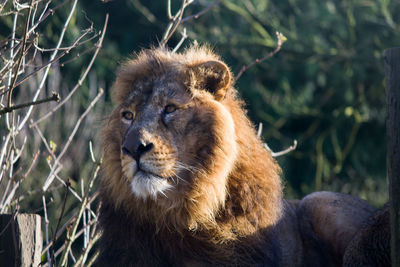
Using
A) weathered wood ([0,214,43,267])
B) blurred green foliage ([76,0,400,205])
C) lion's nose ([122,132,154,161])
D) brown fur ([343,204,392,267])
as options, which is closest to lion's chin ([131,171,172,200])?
lion's nose ([122,132,154,161])

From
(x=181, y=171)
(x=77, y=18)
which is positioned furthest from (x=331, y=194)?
(x=77, y=18)

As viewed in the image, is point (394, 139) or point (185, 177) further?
point (185, 177)

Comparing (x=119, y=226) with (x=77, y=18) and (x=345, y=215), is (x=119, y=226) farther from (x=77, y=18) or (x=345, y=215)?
(x=77, y=18)

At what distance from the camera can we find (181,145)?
3650mm

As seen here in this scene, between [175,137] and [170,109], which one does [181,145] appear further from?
[170,109]

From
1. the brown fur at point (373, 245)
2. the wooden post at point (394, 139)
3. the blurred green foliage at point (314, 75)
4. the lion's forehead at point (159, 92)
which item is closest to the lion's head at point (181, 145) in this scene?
the lion's forehead at point (159, 92)

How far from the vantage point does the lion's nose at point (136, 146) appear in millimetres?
3486

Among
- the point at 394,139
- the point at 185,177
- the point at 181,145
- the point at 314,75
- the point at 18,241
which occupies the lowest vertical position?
the point at 314,75

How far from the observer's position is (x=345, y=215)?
4.63 metres

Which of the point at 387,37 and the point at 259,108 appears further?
the point at 259,108

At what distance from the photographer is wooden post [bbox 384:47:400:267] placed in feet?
9.68

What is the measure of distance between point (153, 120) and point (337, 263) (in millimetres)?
1860

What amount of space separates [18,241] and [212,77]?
1.50m

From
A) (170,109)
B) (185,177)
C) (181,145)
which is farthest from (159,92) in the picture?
(185,177)
